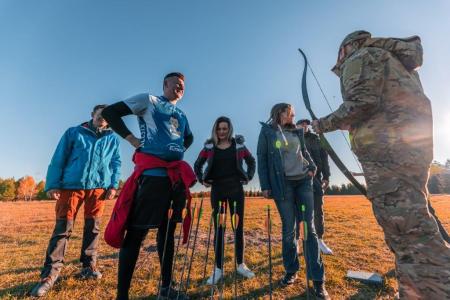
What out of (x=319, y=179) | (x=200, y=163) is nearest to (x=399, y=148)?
(x=200, y=163)

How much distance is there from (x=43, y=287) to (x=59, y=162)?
1832 mm

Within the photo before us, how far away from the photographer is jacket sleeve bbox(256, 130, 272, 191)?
4.05 meters

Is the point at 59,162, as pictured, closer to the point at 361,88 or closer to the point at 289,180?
the point at 289,180

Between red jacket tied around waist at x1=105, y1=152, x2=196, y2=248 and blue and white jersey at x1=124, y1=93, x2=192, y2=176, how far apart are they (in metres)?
0.07

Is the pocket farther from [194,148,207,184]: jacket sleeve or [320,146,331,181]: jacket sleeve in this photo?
[320,146,331,181]: jacket sleeve

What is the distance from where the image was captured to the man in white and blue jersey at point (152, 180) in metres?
2.81

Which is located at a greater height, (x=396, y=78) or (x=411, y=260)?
(x=396, y=78)

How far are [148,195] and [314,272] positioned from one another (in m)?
2.41

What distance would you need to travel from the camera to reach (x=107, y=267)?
4797 millimetres

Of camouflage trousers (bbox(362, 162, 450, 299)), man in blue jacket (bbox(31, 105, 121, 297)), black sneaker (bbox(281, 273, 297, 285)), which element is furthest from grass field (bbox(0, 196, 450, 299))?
camouflage trousers (bbox(362, 162, 450, 299))

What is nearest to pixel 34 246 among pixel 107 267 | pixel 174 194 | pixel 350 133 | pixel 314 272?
pixel 107 267

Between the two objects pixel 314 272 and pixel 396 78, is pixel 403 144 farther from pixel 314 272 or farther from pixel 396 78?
pixel 314 272

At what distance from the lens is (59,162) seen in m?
4.16

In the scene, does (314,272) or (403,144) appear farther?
(314,272)
